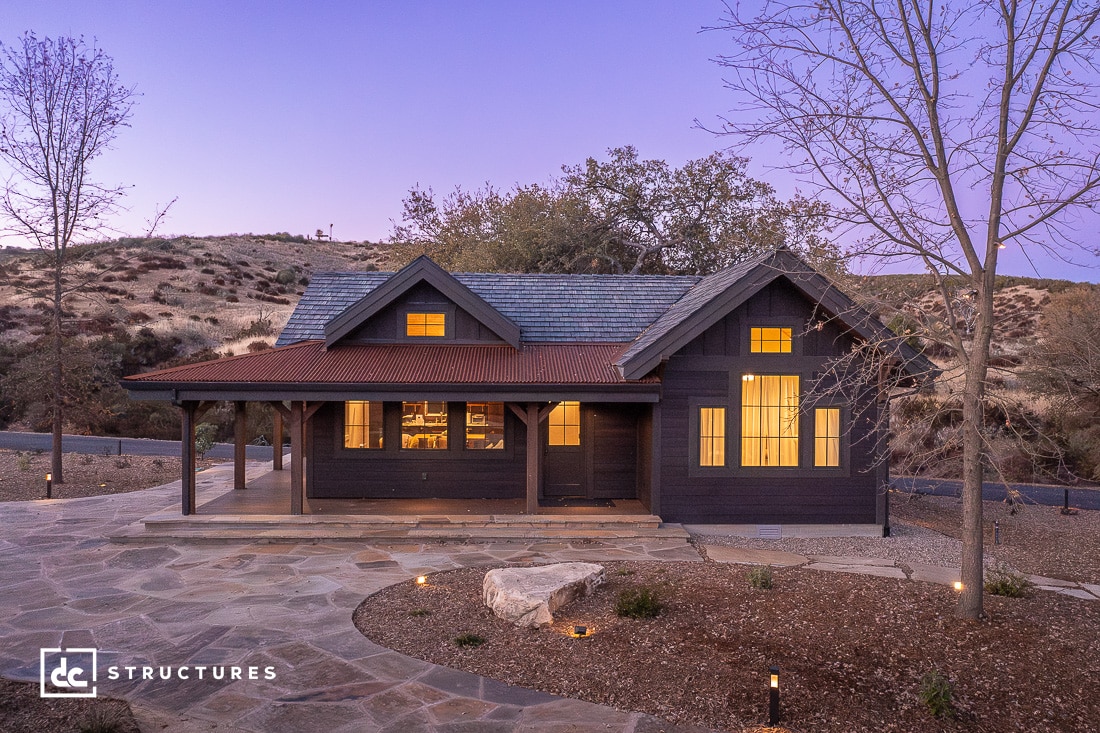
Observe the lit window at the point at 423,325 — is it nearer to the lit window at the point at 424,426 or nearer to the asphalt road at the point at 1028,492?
the lit window at the point at 424,426

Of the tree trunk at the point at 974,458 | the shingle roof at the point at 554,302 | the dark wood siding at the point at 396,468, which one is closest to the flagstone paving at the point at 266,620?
the tree trunk at the point at 974,458

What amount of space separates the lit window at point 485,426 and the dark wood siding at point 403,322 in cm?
140

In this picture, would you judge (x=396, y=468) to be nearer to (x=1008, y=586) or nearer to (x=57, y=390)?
(x=57, y=390)

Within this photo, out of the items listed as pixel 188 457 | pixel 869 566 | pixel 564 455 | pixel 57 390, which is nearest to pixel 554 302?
pixel 564 455

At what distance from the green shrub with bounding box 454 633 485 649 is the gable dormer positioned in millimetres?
7824

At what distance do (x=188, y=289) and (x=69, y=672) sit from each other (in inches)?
2064

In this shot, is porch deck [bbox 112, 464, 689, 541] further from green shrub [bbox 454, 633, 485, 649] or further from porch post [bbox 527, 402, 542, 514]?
green shrub [bbox 454, 633, 485, 649]

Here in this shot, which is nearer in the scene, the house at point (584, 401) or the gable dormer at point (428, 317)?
the house at point (584, 401)

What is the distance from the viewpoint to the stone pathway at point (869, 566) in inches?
353

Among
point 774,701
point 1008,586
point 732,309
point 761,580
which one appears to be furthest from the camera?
point 732,309

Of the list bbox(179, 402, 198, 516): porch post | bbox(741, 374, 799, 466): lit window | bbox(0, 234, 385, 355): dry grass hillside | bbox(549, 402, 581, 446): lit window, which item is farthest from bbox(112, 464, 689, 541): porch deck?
bbox(0, 234, 385, 355): dry grass hillside

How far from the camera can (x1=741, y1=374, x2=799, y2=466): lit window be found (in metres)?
12.3

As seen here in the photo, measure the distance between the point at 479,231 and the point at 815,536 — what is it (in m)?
27.8

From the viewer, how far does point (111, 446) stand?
2261cm
